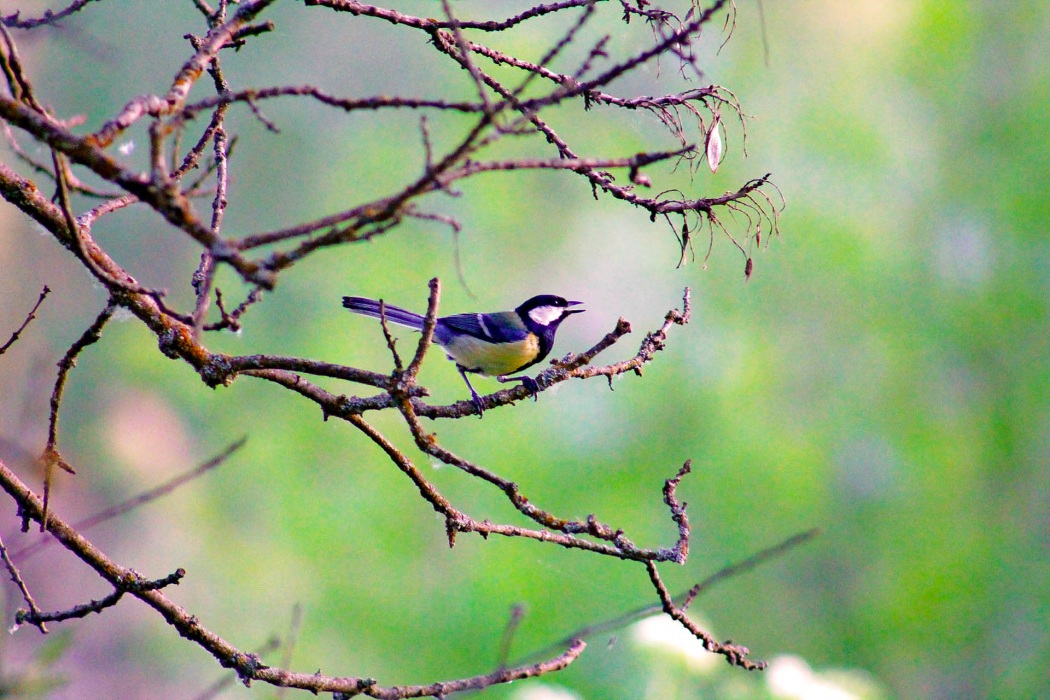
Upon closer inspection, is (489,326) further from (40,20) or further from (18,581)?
(18,581)

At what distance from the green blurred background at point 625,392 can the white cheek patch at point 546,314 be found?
4259mm

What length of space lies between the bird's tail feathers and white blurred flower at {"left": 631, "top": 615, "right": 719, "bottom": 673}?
171 cm

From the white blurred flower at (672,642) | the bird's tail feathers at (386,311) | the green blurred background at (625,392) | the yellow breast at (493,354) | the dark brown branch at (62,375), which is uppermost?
the green blurred background at (625,392)

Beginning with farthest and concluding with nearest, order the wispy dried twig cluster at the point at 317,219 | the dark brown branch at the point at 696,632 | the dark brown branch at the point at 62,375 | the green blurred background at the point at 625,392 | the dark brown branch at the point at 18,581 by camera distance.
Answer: the green blurred background at the point at 625,392 → the dark brown branch at the point at 696,632 → the dark brown branch at the point at 62,375 → the dark brown branch at the point at 18,581 → the wispy dried twig cluster at the point at 317,219

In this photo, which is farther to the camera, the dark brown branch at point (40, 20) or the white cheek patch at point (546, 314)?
the white cheek patch at point (546, 314)

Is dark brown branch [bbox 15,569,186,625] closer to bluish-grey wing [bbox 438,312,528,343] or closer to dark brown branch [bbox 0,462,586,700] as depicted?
dark brown branch [bbox 0,462,586,700]

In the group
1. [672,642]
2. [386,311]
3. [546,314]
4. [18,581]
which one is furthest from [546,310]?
[18,581]

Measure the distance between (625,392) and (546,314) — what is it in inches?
217

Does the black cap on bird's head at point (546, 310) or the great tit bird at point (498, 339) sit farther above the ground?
the black cap on bird's head at point (546, 310)

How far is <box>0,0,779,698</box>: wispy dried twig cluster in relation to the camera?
99cm

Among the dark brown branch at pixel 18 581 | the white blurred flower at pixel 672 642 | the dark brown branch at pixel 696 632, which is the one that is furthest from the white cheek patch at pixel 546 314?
the dark brown branch at pixel 18 581

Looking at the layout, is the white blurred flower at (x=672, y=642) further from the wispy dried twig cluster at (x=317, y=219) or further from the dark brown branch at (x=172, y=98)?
the dark brown branch at (x=172, y=98)

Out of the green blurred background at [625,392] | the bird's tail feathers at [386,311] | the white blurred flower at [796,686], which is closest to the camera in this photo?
the bird's tail feathers at [386,311]

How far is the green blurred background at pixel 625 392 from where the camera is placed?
8.53 m
